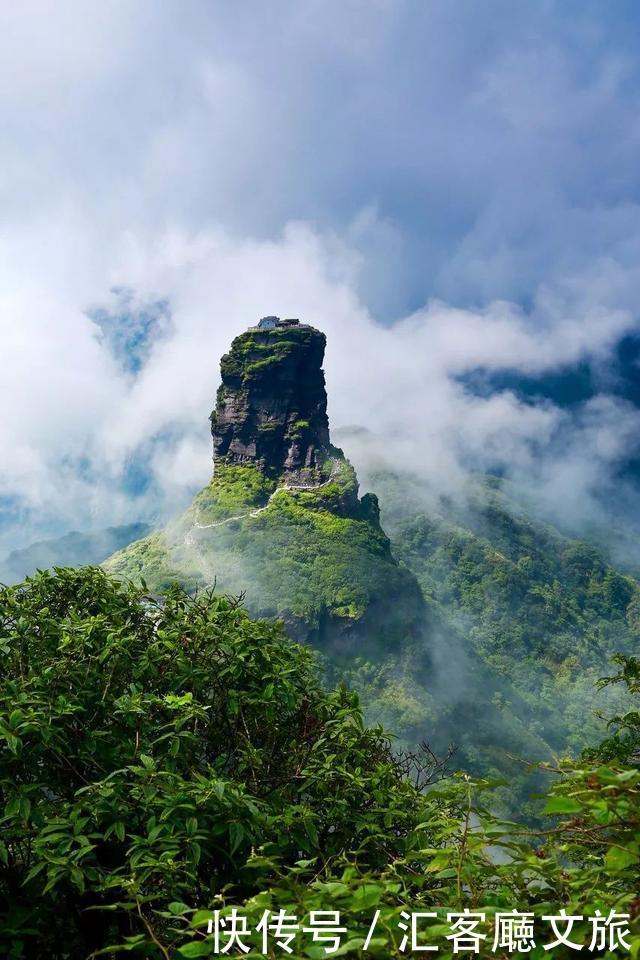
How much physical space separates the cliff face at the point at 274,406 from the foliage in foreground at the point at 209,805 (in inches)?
2975

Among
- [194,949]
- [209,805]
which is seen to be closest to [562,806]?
[194,949]

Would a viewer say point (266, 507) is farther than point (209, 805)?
Yes

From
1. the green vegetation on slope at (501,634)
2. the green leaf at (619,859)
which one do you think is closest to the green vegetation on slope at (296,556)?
the green vegetation on slope at (501,634)

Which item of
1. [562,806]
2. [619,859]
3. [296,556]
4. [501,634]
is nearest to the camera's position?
[562,806]

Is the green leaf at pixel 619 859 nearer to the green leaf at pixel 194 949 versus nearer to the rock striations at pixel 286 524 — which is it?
the green leaf at pixel 194 949

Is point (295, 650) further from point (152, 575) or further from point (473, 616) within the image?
point (473, 616)

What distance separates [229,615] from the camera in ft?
17.4

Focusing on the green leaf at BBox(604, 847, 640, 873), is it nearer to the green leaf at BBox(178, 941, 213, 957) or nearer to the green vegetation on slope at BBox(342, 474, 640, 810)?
the green leaf at BBox(178, 941, 213, 957)

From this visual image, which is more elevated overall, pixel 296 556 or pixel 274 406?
pixel 274 406

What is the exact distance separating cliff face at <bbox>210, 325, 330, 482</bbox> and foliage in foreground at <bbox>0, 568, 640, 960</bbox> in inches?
2975

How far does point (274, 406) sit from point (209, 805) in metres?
80.3

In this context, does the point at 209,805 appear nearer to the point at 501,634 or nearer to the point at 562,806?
the point at 562,806

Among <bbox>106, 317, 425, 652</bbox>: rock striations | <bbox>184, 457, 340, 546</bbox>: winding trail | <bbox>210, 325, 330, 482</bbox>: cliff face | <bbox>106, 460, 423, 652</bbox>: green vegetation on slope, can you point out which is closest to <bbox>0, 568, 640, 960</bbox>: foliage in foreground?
<bbox>106, 460, 423, 652</bbox>: green vegetation on slope

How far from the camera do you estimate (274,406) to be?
271ft
